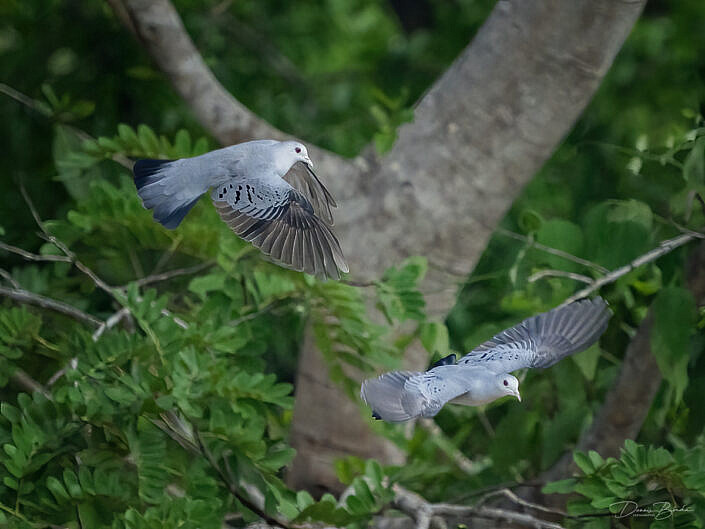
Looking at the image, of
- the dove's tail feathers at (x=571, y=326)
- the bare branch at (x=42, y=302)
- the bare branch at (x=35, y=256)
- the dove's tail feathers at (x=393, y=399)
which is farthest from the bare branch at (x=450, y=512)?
the bare branch at (x=35, y=256)

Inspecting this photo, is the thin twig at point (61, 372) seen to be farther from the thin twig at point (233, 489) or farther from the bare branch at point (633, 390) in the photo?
the bare branch at point (633, 390)

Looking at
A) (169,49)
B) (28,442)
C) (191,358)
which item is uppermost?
(169,49)

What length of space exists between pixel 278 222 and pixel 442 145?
1099 millimetres

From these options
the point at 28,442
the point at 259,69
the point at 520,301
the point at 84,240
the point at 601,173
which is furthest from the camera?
the point at 259,69

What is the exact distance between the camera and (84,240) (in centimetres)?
245

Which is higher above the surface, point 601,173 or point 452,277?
point 601,173

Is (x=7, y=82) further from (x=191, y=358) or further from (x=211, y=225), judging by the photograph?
(x=191, y=358)

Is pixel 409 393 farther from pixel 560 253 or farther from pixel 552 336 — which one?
pixel 560 253

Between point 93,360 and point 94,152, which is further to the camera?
point 94,152

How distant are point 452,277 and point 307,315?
0.47 meters

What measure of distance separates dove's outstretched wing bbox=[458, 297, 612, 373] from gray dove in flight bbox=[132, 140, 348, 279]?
31cm

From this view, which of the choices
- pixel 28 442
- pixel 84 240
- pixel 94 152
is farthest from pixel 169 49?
pixel 28 442

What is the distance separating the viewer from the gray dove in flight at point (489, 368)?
1427 mm

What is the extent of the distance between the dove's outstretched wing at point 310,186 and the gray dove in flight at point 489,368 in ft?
1.21
